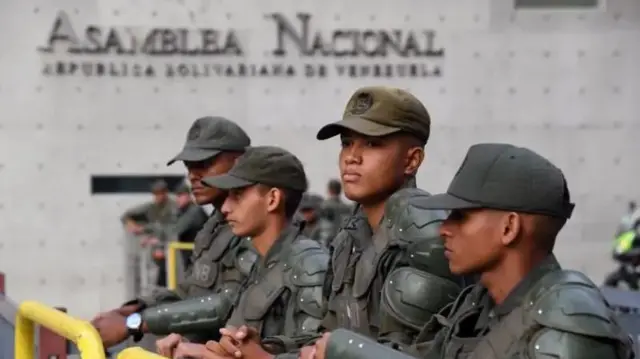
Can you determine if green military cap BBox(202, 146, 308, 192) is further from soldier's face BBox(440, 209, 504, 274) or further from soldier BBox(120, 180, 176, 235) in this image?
soldier BBox(120, 180, 176, 235)

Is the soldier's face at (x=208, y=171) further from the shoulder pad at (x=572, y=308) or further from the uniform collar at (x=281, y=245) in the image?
the shoulder pad at (x=572, y=308)

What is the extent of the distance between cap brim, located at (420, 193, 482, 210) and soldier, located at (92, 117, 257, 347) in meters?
1.93

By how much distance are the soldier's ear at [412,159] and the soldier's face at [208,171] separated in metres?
1.77

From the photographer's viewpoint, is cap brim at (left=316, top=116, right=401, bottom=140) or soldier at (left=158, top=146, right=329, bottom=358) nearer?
cap brim at (left=316, top=116, right=401, bottom=140)

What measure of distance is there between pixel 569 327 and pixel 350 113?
145cm

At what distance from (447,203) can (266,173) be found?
1.67 m

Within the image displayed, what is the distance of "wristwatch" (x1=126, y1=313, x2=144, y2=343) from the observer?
5215mm

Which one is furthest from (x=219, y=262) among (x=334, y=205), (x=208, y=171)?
(x=334, y=205)

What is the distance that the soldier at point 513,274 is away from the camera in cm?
293

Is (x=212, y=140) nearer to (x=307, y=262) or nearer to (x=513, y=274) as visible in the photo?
(x=307, y=262)

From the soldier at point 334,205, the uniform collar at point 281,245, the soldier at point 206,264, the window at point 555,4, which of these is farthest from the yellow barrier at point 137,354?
the window at point 555,4

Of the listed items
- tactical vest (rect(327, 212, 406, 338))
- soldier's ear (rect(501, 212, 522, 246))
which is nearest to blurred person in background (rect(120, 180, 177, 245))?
tactical vest (rect(327, 212, 406, 338))

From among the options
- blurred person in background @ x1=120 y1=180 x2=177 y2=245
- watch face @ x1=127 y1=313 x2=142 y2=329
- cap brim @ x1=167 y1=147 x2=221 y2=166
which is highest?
cap brim @ x1=167 y1=147 x2=221 y2=166

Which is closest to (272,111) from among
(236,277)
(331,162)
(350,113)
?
(331,162)
